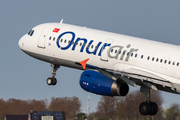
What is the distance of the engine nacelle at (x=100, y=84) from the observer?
38.3 m

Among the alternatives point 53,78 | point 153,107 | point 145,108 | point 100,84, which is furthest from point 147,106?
point 53,78

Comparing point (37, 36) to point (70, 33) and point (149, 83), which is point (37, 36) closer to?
point (70, 33)

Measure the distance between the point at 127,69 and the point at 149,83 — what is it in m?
1.97

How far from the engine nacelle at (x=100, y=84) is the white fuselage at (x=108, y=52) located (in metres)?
0.92

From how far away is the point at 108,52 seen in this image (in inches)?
1570

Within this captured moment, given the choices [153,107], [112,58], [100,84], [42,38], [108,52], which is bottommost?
[153,107]

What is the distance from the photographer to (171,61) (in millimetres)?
37438

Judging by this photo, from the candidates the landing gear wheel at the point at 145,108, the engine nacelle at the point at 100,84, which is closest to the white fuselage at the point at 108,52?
the engine nacelle at the point at 100,84

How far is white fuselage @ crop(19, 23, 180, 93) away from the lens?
37.6 meters

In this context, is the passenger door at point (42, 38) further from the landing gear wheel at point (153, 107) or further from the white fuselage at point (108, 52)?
the landing gear wheel at point (153, 107)

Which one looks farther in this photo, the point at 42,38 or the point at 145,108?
the point at 42,38

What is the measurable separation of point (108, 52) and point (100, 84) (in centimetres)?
285

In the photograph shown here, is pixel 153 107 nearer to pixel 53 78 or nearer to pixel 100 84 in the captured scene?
pixel 100 84

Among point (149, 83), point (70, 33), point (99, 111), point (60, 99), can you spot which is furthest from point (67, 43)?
point (60, 99)
